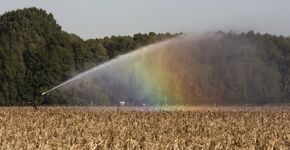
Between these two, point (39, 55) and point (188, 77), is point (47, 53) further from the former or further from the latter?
point (188, 77)

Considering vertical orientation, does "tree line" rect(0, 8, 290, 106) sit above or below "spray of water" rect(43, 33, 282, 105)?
above

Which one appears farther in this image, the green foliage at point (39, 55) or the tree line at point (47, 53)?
the green foliage at point (39, 55)

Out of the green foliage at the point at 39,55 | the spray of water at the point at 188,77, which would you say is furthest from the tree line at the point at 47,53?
the spray of water at the point at 188,77

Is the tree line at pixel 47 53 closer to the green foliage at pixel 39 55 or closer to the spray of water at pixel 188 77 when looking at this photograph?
the green foliage at pixel 39 55

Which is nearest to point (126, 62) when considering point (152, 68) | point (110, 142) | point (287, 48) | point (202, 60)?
point (152, 68)

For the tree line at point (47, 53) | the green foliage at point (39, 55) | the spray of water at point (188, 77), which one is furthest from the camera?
the green foliage at point (39, 55)

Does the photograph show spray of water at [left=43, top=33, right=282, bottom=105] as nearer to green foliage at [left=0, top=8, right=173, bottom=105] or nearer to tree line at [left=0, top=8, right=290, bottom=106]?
tree line at [left=0, top=8, right=290, bottom=106]

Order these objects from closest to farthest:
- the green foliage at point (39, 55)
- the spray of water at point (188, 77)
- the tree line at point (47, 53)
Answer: the spray of water at point (188, 77)
the tree line at point (47, 53)
the green foliage at point (39, 55)

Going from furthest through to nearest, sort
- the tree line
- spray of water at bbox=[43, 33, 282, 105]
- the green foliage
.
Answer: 1. the green foliage
2. the tree line
3. spray of water at bbox=[43, 33, 282, 105]

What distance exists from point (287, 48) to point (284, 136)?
2225 inches

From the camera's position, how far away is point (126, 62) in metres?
50.6

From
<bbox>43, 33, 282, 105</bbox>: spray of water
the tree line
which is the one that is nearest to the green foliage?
the tree line

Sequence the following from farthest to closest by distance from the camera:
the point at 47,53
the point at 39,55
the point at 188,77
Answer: the point at 47,53 → the point at 39,55 → the point at 188,77

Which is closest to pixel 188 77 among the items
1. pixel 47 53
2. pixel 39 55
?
pixel 39 55
